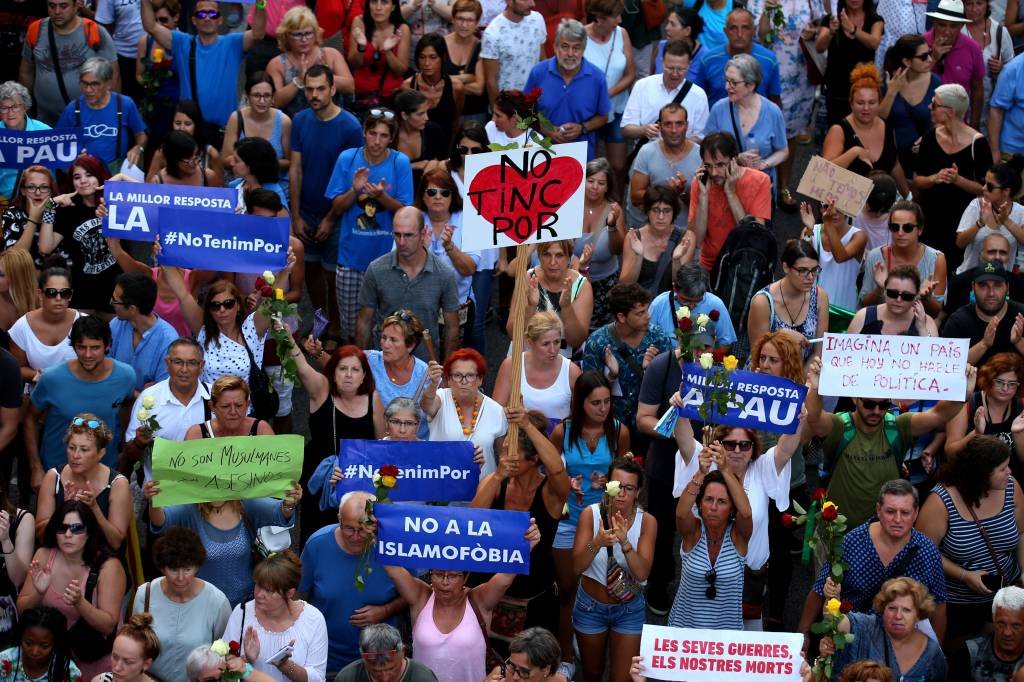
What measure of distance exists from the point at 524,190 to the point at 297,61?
479 cm

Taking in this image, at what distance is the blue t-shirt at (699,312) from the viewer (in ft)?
38.7

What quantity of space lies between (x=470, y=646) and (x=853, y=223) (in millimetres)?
5090

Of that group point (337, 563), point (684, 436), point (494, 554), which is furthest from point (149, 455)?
point (684, 436)

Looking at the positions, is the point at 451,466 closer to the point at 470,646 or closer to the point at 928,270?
the point at 470,646

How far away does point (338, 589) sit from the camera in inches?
391

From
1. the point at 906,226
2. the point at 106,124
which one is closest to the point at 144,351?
the point at 106,124

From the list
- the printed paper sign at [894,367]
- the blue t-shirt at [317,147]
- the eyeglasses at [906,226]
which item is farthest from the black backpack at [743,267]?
the blue t-shirt at [317,147]

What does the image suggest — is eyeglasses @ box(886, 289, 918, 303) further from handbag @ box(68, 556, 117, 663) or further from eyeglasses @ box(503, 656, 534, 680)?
handbag @ box(68, 556, 117, 663)

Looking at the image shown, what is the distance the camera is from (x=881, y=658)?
377 inches

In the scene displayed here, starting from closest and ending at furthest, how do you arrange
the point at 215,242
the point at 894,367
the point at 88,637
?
the point at 88,637 < the point at 894,367 < the point at 215,242

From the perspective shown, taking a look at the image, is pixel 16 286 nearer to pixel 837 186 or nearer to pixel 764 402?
pixel 764 402

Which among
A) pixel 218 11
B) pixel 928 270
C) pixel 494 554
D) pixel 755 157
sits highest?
pixel 218 11

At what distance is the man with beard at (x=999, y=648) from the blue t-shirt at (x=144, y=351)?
5.13m

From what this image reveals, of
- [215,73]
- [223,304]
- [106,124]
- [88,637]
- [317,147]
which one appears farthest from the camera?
[215,73]
